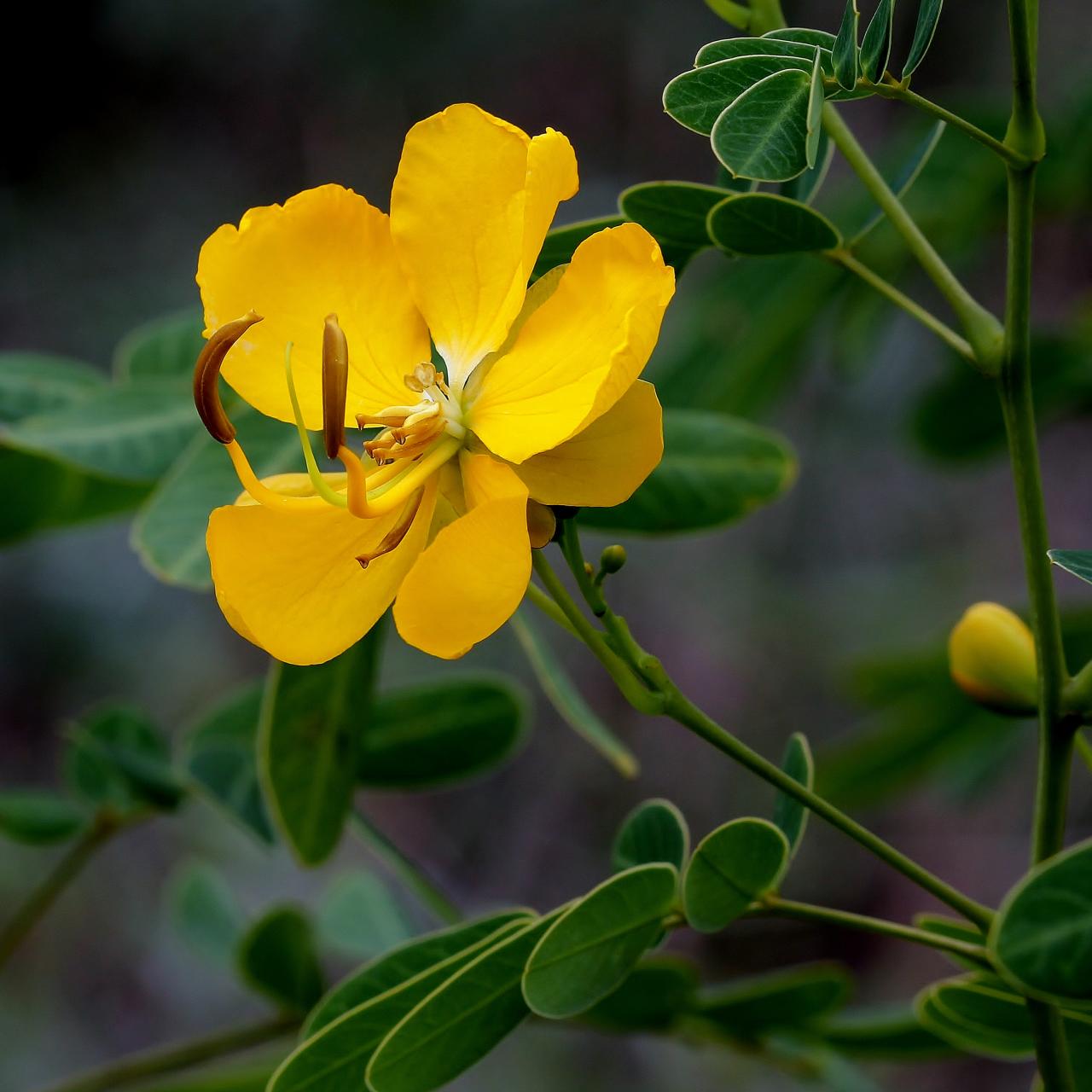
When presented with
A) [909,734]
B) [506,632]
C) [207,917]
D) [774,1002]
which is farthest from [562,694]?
[506,632]

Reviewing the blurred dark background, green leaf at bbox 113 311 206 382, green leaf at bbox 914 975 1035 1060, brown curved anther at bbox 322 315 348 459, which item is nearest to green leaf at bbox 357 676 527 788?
green leaf at bbox 113 311 206 382

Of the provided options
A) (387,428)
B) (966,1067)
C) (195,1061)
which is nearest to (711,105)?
(387,428)

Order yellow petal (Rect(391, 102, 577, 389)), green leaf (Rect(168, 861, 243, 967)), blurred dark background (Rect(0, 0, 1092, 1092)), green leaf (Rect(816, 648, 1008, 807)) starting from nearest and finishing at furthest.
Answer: yellow petal (Rect(391, 102, 577, 389)) < green leaf (Rect(168, 861, 243, 967)) < green leaf (Rect(816, 648, 1008, 807)) < blurred dark background (Rect(0, 0, 1092, 1092))

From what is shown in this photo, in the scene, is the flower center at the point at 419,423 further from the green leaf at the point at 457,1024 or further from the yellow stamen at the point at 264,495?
the green leaf at the point at 457,1024

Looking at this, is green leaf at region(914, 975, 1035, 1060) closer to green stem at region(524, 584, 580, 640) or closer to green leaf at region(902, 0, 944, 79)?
green stem at region(524, 584, 580, 640)

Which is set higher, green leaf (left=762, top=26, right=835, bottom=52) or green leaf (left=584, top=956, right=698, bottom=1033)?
green leaf (left=762, top=26, right=835, bottom=52)

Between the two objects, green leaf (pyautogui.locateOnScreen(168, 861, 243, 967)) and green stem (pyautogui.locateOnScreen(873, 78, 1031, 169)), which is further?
green leaf (pyautogui.locateOnScreen(168, 861, 243, 967))

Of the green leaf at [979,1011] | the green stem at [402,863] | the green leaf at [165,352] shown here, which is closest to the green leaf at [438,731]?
the green stem at [402,863]

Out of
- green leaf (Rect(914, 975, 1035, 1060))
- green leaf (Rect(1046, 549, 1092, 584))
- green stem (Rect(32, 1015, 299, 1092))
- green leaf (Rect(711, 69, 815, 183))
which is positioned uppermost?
green leaf (Rect(711, 69, 815, 183))
